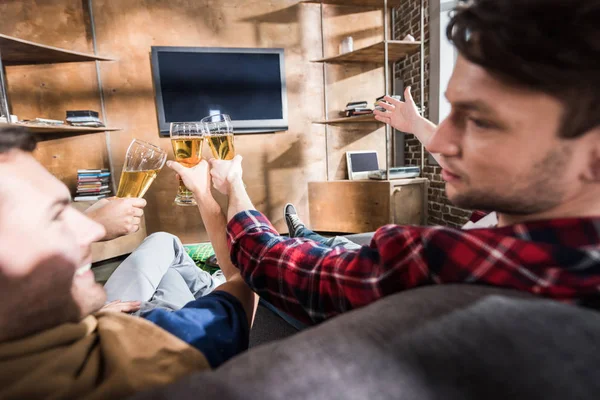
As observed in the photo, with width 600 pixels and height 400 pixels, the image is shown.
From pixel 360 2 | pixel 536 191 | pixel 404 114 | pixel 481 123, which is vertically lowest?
pixel 536 191

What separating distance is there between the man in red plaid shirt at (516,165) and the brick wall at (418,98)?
2.68 meters

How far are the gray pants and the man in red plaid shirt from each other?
982 mm

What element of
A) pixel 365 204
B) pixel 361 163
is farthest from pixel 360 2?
pixel 365 204

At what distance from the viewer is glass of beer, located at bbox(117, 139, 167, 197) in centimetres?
101

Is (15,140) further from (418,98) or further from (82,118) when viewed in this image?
(418,98)

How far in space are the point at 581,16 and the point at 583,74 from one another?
8 cm

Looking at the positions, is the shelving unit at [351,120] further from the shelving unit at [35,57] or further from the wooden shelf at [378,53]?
the shelving unit at [35,57]

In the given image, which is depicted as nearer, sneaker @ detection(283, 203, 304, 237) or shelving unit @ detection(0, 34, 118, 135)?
sneaker @ detection(283, 203, 304, 237)

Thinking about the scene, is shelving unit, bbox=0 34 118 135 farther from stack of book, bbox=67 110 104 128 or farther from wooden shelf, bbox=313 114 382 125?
wooden shelf, bbox=313 114 382 125

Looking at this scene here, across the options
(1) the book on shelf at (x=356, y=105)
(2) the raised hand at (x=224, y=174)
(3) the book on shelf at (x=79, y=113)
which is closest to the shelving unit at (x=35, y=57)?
(3) the book on shelf at (x=79, y=113)

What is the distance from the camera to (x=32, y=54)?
9.75 feet

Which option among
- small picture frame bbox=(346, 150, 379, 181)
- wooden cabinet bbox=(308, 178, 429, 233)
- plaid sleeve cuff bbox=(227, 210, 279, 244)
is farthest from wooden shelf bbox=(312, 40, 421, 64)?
plaid sleeve cuff bbox=(227, 210, 279, 244)

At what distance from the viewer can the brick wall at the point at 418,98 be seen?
3.23m

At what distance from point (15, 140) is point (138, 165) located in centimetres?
53
